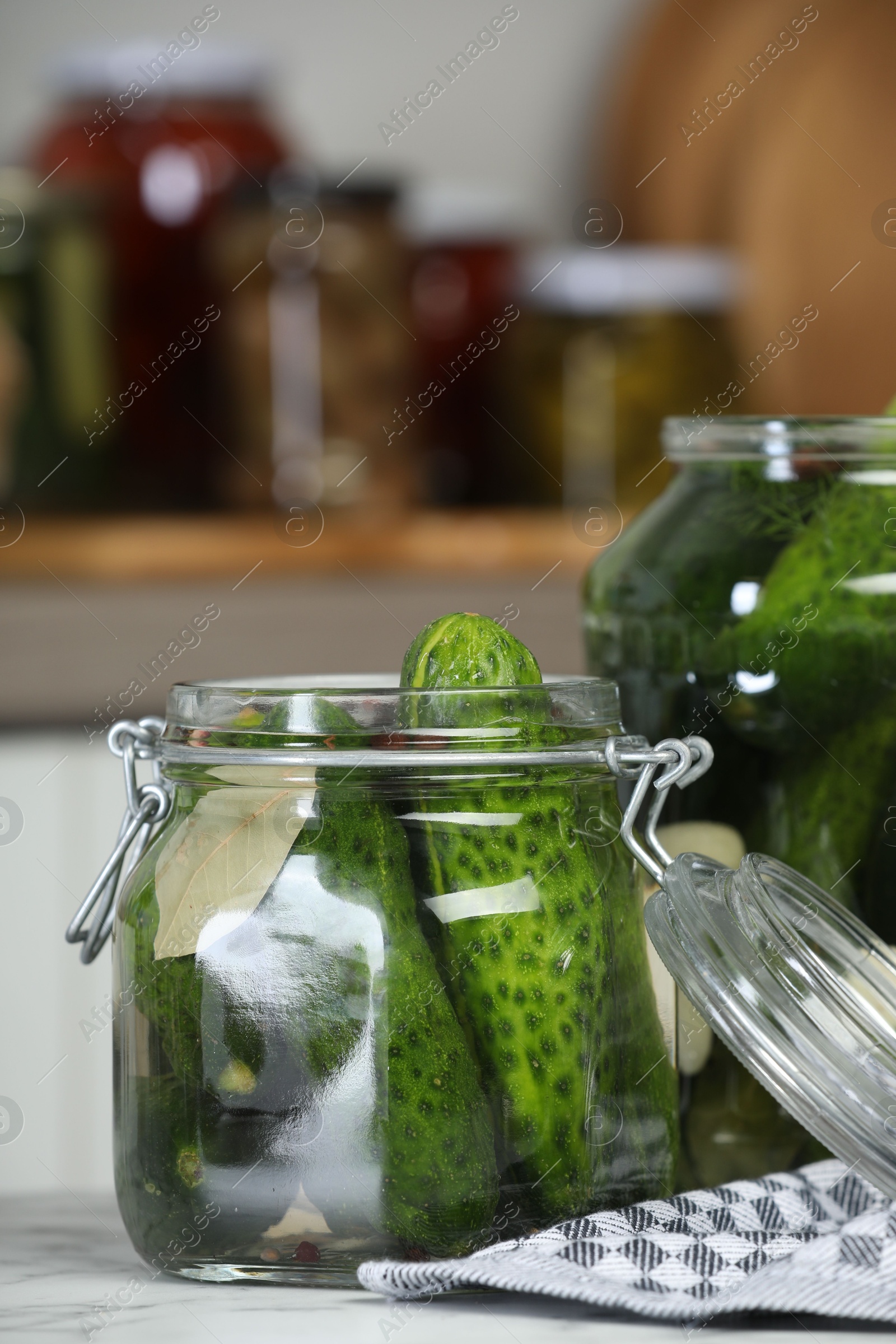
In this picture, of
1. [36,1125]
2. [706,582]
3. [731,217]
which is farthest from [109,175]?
[706,582]

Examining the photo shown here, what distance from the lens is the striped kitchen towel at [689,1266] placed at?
36 cm

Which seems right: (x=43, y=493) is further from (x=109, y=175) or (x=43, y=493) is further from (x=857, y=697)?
(x=857, y=697)

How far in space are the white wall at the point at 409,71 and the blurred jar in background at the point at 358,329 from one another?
245mm

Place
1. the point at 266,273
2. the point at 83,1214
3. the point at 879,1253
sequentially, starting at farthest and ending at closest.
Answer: the point at 266,273 → the point at 83,1214 → the point at 879,1253

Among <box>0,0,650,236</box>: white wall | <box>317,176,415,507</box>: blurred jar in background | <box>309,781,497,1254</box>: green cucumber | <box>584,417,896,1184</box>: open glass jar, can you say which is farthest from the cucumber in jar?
<box>0,0,650,236</box>: white wall

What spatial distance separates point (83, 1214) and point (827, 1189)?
0.23 meters

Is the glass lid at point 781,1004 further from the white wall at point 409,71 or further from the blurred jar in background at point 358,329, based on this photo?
the white wall at point 409,71

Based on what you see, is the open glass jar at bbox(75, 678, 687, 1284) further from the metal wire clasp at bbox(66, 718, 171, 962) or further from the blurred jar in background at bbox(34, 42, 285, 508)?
the blurred jar in background at bbox(34, 42, 285, 508)

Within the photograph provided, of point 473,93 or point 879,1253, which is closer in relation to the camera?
point 879,1253

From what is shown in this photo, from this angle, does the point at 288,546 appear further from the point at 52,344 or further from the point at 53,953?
the point at 53,953

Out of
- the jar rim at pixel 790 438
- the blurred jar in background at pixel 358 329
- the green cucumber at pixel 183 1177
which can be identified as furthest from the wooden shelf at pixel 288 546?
the green cucumber at pixel 183 1177

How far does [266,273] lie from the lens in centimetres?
113

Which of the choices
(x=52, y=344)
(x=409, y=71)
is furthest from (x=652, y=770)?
(x=409, y=71)

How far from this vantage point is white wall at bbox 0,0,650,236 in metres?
1.39
